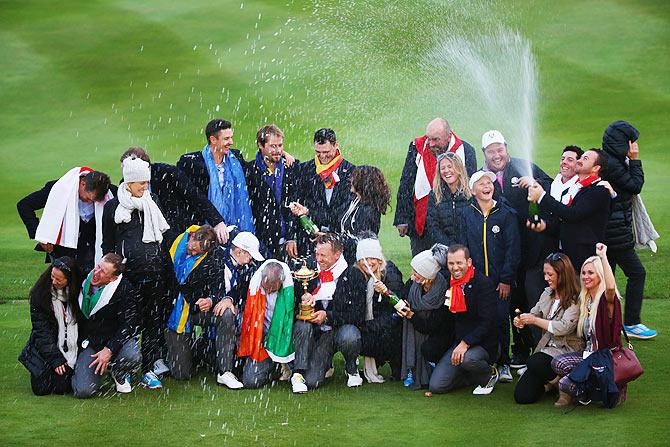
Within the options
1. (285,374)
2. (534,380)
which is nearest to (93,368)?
(285,374)

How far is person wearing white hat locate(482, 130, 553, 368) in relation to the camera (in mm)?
9625

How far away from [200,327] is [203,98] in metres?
11.6

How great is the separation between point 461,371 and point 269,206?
228 centimetres

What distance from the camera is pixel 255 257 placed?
9.59 metres

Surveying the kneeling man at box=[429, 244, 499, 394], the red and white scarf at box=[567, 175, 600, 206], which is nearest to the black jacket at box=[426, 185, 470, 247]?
the kneeling man at box=[429, 244, 499, 394]

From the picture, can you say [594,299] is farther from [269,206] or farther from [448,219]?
[269,206]

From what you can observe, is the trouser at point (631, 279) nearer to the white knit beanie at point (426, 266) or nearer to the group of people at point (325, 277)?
the group of people at point (325, 277)

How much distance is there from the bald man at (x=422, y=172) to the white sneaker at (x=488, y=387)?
136 cm

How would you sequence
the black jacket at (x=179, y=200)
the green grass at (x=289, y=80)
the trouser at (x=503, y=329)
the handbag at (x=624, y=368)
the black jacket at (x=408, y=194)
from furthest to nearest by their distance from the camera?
the green grass at (x=289, y=80) < the black jacket at (x=408, y=194) < the black jacket at (x=179, y=200) < the trouser at (x=503, y=329) < the handbag at (x=624, y=368)

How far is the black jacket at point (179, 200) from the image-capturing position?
982cm

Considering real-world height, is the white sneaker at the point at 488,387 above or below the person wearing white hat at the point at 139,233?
below

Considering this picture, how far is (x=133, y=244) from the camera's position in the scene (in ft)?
30.7

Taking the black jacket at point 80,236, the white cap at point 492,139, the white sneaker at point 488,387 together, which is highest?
the white cap at point 492,139

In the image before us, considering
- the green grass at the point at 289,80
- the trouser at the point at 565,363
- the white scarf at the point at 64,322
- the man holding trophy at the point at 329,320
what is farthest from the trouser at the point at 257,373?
the green grass at the point at 289,80
